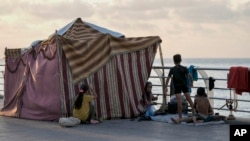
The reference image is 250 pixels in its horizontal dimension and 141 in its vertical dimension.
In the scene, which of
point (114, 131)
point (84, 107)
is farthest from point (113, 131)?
point (84, 107)

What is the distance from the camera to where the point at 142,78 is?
13.5 meters

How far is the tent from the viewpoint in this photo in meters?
12.5

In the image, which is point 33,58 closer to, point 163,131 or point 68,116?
point 68,116

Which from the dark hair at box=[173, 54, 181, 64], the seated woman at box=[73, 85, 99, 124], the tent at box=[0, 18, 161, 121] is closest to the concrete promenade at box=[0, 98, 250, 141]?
the seated woman at box=[73, 85, 99, 124]

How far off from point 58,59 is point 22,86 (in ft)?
5.26

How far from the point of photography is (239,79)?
12.3 m

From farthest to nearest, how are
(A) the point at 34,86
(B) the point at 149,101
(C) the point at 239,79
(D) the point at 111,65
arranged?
1. (B) the point at 149,101
2. (A) the point at 34,86
3. (D) the point at 111,65
4. (C) the point at 239,79

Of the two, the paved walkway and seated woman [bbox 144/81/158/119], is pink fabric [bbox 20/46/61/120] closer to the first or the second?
the paved walkway

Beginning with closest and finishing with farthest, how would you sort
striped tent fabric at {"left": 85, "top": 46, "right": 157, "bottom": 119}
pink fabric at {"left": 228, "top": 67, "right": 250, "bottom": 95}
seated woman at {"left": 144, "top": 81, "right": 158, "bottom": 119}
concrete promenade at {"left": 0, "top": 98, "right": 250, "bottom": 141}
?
concrete promenade at {"left": 0, "top": 98, "right": 250, "bottom": 141} → pink fabric at {"left": 228, "top": 67, "right": 250, "bottom": 95} → striped tent fabric at {"left": 85, "top": 46, "right": 157, "bottom": 119} → seated woman at {"left": 144, "top": 81, "right": 158, "bottom": 119}

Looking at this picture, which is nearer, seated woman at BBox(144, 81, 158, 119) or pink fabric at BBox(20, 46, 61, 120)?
pink fabric at BBox(20, 46, 61, 120)

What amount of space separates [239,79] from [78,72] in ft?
11.7

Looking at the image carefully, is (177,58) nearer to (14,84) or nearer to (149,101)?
(149,101)

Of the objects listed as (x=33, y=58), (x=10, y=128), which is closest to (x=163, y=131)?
(x=10, y=128)

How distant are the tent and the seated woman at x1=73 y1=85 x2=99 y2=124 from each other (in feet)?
1.33
